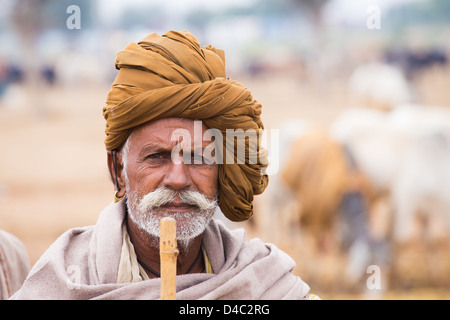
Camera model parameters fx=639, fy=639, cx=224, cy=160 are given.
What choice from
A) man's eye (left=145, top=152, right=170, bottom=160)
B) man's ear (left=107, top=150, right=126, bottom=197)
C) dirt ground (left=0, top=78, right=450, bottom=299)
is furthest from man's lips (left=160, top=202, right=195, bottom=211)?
dirt ground (left=0, top=78, right=450, bottom=299)

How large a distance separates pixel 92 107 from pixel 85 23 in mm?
3613

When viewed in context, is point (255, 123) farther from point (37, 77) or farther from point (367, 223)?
point (37, 77)

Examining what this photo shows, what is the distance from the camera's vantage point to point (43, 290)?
264 centimetres

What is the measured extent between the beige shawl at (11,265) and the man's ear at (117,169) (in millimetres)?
748

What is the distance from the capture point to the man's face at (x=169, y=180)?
8.70 ft

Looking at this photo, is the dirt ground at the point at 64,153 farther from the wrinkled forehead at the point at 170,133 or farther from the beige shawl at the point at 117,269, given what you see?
the wrinkled forehead at the point at 170,133

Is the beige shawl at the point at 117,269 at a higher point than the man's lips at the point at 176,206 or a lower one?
lower

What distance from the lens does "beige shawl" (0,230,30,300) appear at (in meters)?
3.13

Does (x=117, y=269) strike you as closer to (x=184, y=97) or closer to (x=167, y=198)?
(x=167, y=198)

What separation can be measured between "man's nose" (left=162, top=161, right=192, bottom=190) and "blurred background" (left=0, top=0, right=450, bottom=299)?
1.46 m

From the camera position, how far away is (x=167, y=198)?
2646 millimetres

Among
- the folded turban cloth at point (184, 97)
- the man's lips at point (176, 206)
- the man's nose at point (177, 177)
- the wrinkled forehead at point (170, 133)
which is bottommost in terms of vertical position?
the man's lips at point (176, 206)

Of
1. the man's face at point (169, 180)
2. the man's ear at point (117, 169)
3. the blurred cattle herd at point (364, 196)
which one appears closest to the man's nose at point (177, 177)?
the man's face at point (169, 180)
